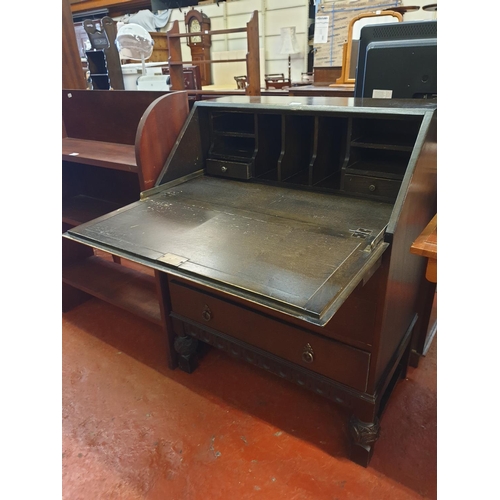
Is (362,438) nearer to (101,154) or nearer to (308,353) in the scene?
(308,353)

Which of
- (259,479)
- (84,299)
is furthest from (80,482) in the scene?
(84,299)

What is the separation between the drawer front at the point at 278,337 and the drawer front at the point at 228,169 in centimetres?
50

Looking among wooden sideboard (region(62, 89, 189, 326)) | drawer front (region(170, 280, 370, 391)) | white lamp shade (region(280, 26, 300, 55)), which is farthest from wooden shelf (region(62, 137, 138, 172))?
white lamp shade (region(280, 26, 300, 55))

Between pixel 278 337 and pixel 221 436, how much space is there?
19.3 inches

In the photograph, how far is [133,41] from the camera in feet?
11.1

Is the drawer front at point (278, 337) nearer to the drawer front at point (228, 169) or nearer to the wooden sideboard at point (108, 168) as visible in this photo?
the wooden sideboard at point (108, 168)

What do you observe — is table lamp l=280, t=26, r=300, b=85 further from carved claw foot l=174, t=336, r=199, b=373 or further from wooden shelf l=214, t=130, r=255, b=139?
carved claw foot l=174, t=336, r=199, b=373

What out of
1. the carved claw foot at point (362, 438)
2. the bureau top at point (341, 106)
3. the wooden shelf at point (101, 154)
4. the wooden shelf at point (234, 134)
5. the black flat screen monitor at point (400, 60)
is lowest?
the carved claw foot at point (362, 438)

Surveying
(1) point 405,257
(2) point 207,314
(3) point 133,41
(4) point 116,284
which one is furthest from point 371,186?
(3) point 133,41

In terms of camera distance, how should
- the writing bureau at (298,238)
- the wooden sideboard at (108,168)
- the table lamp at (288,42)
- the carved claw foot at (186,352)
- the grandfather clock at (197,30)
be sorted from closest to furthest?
the writing bureau at (298,238)
the wooden sideboard at (108,168)
the carved claw foot at (186,352)
the grandfather clock at (197,30)
the table lamp at (288,42)

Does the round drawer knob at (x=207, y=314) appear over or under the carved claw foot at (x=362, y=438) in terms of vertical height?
over

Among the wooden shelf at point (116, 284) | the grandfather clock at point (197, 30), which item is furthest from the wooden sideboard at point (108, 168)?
the grandfather clock at point (197, 30)

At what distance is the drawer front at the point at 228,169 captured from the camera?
155 cm

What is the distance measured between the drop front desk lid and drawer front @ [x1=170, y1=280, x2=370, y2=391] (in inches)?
14.1
